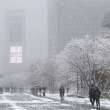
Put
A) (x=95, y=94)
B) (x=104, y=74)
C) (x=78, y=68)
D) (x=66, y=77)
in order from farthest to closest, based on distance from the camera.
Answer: (x=66, y=77), (x=78, y=68), (x=104, y=74), (x=95, y=94)

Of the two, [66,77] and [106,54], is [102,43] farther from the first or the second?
[66,77]

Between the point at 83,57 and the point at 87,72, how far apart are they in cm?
379

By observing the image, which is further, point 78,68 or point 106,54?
point 78,68

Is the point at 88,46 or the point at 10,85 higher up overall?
the point at 88,46

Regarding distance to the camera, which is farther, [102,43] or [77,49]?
[77,49]

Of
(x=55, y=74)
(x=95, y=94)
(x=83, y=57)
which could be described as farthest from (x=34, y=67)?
(x=95, y=94)

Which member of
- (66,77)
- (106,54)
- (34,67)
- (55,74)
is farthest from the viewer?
(34,67)

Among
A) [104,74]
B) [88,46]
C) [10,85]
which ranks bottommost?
[10,85]

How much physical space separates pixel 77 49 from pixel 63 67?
1010 centimetres

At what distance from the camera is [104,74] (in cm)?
4956

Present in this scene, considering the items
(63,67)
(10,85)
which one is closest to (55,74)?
(63,67)

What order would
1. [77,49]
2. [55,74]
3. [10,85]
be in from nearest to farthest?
[77,49] < [55,74] < [10,85]

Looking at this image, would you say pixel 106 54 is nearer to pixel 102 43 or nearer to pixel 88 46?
pixel 102 43

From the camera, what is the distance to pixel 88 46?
2431 inches
